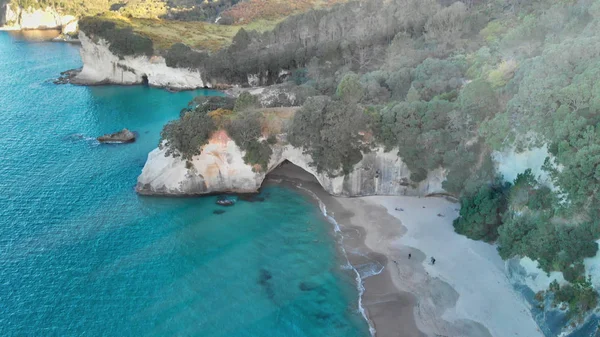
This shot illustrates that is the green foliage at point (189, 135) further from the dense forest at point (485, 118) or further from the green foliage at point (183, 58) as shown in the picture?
the green foliage at point (183, 58)

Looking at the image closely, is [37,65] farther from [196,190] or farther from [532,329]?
[532,329]

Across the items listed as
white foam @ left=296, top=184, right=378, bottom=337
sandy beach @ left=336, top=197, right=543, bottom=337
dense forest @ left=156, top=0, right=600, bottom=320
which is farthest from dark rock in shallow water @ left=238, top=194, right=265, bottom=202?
sandy beach @ left=336, top=197, right=543, bottom=337

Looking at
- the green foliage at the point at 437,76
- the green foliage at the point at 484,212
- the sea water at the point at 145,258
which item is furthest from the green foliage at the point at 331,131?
the green foliage at the point at 484,212

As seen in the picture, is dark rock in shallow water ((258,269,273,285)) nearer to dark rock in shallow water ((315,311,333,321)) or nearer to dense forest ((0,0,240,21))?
dark rock in shallow water ((315,311,333,321))

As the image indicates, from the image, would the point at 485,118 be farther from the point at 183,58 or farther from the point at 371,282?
the point at 183,58

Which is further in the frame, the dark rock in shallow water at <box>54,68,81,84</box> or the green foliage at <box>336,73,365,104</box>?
the dark rock in shallow water at <box>54,68,81,84</box>

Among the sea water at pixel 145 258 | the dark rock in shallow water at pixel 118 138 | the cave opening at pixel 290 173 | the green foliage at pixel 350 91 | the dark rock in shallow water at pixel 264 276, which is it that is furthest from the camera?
the dark rock in shallow water at pixel 118 138

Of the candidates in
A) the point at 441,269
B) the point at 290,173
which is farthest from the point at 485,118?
the point at 290,173
